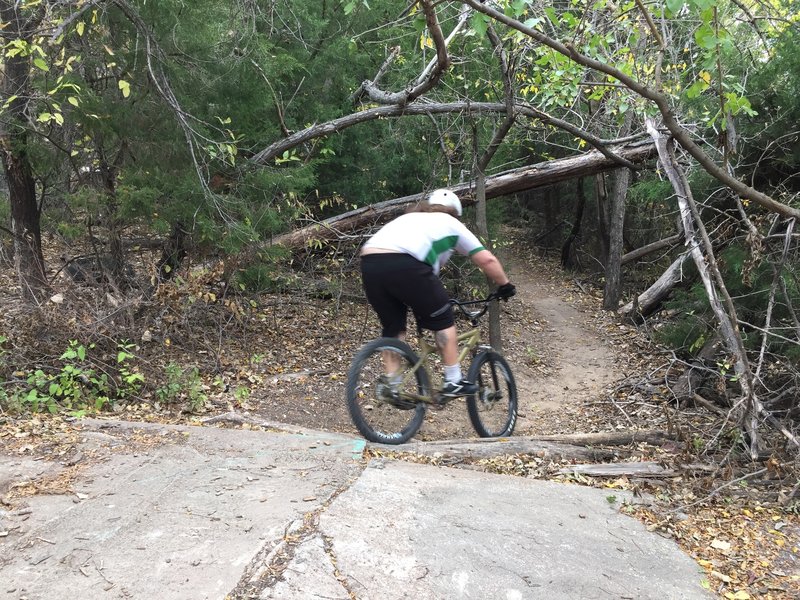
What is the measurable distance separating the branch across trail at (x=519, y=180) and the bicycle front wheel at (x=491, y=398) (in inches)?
178

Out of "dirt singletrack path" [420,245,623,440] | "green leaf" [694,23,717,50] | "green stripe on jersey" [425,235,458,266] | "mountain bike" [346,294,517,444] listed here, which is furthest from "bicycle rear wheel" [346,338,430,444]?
"green leaf" [694,23,717,50]

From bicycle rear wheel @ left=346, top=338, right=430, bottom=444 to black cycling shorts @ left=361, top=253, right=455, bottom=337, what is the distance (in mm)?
288

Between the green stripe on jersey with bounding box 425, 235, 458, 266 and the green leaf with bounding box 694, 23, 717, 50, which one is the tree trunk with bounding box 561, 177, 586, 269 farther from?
the green leaf with bounding box 694, 23, 717, 50

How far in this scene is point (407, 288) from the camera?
14.8ft

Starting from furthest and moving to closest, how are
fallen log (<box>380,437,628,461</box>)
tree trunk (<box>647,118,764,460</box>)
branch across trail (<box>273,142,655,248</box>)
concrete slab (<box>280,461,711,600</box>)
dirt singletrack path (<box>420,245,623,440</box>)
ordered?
1. branch across trail (<box>273,142,655,248</box>)
2. dirt singletrack path (<box>420,245,623,440</box>)
3. tree trunk (<box>647,118,764,460</box>)
4. fallen log (<box>380,437,628,461</box>)
5. concrete slab (<box>280,461,711,600</box>)

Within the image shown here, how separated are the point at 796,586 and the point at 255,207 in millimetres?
6717

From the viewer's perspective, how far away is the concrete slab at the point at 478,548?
2.69 metres

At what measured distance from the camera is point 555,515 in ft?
11.7

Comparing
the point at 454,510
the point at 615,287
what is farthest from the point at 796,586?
the point at 615,287

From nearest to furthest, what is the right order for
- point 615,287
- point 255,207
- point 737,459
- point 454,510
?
1. point 454,510
2. point 737,459
3. point 255,207
4. point 615,287

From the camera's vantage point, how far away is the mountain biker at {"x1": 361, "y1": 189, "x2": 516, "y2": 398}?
14.7 feet

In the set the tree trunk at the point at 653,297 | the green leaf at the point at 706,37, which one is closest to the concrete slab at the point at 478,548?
the green leaf at the point at 706,37

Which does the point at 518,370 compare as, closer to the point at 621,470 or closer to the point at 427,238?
the point at 621,470

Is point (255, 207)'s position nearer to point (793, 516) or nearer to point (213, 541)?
point (213, 541)
